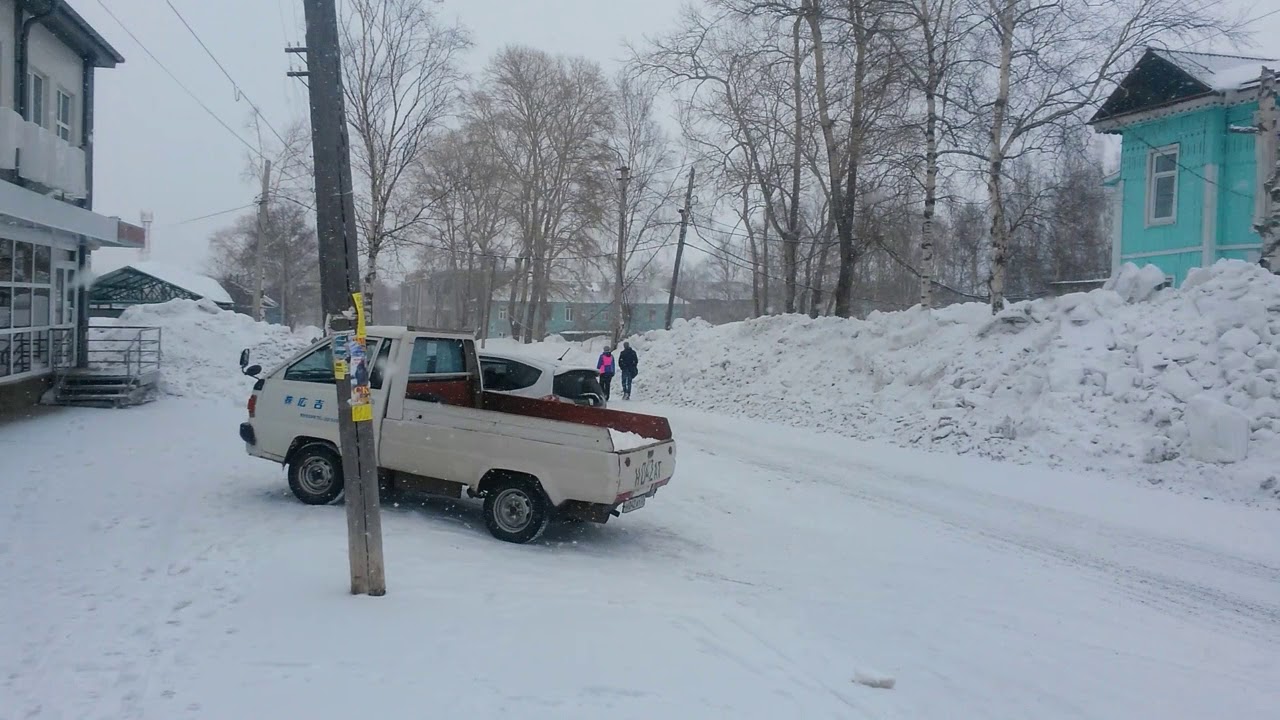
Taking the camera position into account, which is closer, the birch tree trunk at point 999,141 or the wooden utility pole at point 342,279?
the wooden utility pole at point 342,279

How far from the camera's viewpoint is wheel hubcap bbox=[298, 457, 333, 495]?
9.26m

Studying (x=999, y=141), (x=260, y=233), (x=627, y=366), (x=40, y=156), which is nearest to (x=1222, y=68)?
(x=999, y=141)

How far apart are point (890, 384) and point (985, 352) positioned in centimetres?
199

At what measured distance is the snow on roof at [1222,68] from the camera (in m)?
19.8

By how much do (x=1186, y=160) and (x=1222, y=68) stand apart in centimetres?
273

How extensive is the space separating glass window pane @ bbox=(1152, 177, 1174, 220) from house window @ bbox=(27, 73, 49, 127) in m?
25.1

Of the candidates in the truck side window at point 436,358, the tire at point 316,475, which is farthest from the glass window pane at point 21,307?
the truck side window at point 436,358

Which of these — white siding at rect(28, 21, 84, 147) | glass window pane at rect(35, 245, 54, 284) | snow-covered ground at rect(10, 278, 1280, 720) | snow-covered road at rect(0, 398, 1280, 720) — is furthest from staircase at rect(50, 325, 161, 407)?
snow-covered road at rect(0, 398, 1280, 720)

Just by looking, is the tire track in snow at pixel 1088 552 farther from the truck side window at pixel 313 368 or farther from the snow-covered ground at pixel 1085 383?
the truck side window at pixel 313 368

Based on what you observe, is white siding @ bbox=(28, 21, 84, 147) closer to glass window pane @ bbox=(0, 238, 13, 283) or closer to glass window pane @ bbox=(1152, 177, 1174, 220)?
glass window pane @ bbox=(0, 238, 13, 283)

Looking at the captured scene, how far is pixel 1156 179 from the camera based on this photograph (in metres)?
22.2

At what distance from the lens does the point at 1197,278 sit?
14.6 m

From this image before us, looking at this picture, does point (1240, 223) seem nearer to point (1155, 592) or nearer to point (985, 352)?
point (985, 352)

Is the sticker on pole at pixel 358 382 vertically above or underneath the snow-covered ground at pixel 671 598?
above
